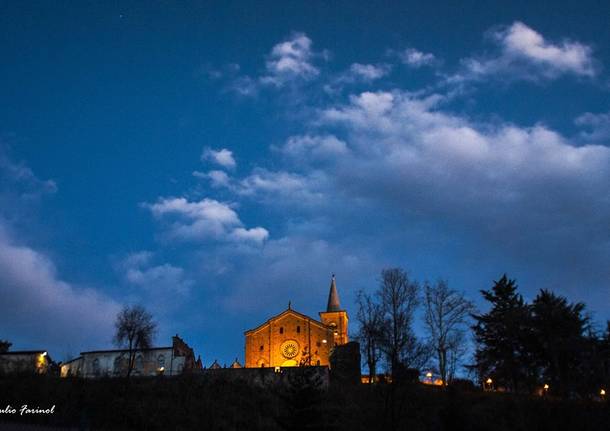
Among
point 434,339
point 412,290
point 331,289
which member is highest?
point 331,289

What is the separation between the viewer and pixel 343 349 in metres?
55.9

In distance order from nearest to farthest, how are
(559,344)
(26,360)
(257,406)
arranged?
1. (257,406)
2. (559,344)
3. (26,360)

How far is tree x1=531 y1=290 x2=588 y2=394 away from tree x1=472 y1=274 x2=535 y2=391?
915 mm

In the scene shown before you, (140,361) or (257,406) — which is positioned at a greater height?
(140,361)

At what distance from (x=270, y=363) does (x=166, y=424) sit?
35340mm

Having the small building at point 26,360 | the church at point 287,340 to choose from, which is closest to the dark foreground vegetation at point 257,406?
the small building at point 26,360

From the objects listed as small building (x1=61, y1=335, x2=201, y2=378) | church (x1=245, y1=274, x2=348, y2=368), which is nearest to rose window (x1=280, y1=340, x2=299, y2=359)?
church (x1=245, y1=274, x2=348, y2=368)

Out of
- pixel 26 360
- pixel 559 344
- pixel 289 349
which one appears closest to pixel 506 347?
pixel 559 344

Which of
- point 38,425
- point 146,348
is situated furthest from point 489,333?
point 38,425

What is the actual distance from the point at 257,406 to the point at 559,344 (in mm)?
24058

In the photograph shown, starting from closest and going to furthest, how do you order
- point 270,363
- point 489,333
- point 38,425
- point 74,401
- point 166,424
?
point 38,425 < point 166,424 < point 74,401 < point 489,333 < point 270,363

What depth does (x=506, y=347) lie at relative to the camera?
4744 cm

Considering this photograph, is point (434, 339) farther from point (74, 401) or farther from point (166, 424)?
point (74, 401)

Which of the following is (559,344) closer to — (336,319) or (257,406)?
(257,406)
